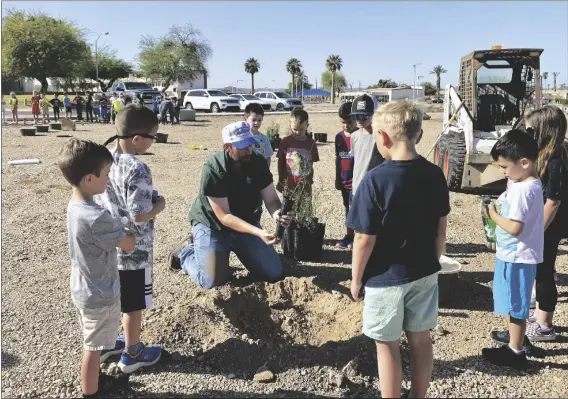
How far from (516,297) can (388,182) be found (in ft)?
4.72

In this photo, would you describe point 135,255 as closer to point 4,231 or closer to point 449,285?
point 449,285

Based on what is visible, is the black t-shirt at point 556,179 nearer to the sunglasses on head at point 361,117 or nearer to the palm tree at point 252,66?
the sunglasses on head at point 361,117

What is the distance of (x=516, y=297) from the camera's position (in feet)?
10.7

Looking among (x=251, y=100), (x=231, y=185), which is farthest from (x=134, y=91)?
(x=231, y=185)

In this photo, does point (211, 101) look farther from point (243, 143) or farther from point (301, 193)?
point (243, 143)

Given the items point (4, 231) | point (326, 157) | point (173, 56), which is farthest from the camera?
point (173, 56)

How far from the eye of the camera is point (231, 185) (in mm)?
4289

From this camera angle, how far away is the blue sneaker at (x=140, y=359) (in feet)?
10.4

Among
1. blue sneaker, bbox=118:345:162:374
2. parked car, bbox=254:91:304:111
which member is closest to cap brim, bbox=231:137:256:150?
blue sneaker, bbox=118:345:162:374

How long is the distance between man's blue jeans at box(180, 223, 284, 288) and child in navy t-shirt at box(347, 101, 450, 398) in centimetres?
188

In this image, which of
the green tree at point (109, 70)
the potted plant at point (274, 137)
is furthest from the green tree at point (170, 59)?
the potted plant at point (274, 137)

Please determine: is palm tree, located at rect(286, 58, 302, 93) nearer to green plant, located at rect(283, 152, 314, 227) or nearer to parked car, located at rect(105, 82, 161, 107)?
parked car, located at rect(105, 82, 161, 107)

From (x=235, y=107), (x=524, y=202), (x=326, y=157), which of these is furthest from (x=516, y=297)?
(x=235, y=107)

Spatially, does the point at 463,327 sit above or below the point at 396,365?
below
